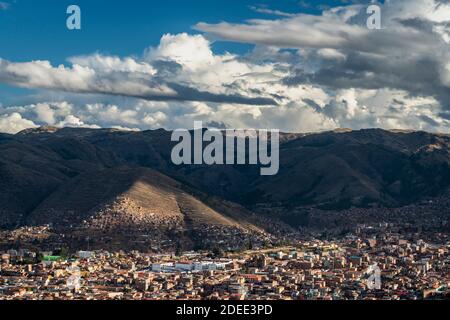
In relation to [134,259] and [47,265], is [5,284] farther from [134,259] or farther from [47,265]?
[134,259]

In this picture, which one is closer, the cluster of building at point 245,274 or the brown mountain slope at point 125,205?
the cluster of building at point 245,274

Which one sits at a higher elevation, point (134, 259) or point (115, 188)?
point (115, 188)

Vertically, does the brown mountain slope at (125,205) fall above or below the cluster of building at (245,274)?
above

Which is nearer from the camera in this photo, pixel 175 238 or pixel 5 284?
pixel 5 284

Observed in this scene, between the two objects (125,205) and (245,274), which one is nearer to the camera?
(245,274)

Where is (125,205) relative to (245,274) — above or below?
above

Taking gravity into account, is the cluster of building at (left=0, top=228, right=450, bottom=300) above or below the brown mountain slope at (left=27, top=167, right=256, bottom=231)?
below

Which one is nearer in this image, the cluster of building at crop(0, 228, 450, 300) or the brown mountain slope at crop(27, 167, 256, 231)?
the cluster of building at crop(0, 228, 450, 300)
